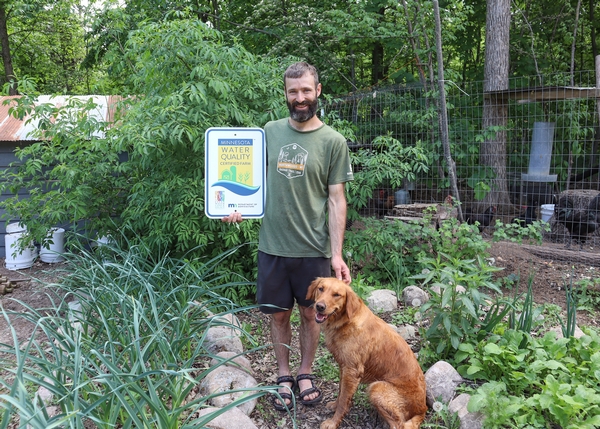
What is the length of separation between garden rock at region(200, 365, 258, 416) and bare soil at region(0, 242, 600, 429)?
14 centimetres

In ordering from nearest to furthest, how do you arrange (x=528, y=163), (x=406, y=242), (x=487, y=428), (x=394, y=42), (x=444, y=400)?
(x=487, y=428)
(x=444, y=400)
(x=406, y=242)
(x=528, y=163)
(x=394, y=42)

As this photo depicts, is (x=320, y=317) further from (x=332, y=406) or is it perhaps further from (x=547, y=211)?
(x=547, y=211)

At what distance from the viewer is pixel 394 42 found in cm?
902

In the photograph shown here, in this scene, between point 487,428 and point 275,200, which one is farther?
point 275,200

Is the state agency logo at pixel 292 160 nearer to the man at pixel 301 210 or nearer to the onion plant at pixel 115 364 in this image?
the man at pixel 301 210

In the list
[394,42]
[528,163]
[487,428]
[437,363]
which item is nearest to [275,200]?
[437,363]

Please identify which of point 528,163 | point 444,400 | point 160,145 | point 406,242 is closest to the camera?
point 444,400

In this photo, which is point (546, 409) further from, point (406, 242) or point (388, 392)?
point (406, 242)

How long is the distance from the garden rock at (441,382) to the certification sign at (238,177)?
1492 millimetres

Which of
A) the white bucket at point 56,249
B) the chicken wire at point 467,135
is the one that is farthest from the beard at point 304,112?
the white bucket at point 56,249

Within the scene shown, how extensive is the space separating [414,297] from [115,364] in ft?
10.1

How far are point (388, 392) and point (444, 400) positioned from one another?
0.58m

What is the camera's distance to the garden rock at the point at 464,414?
250 centimetres

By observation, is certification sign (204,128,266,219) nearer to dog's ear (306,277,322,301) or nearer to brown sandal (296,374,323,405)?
dog's ear (306,277,322,301)
